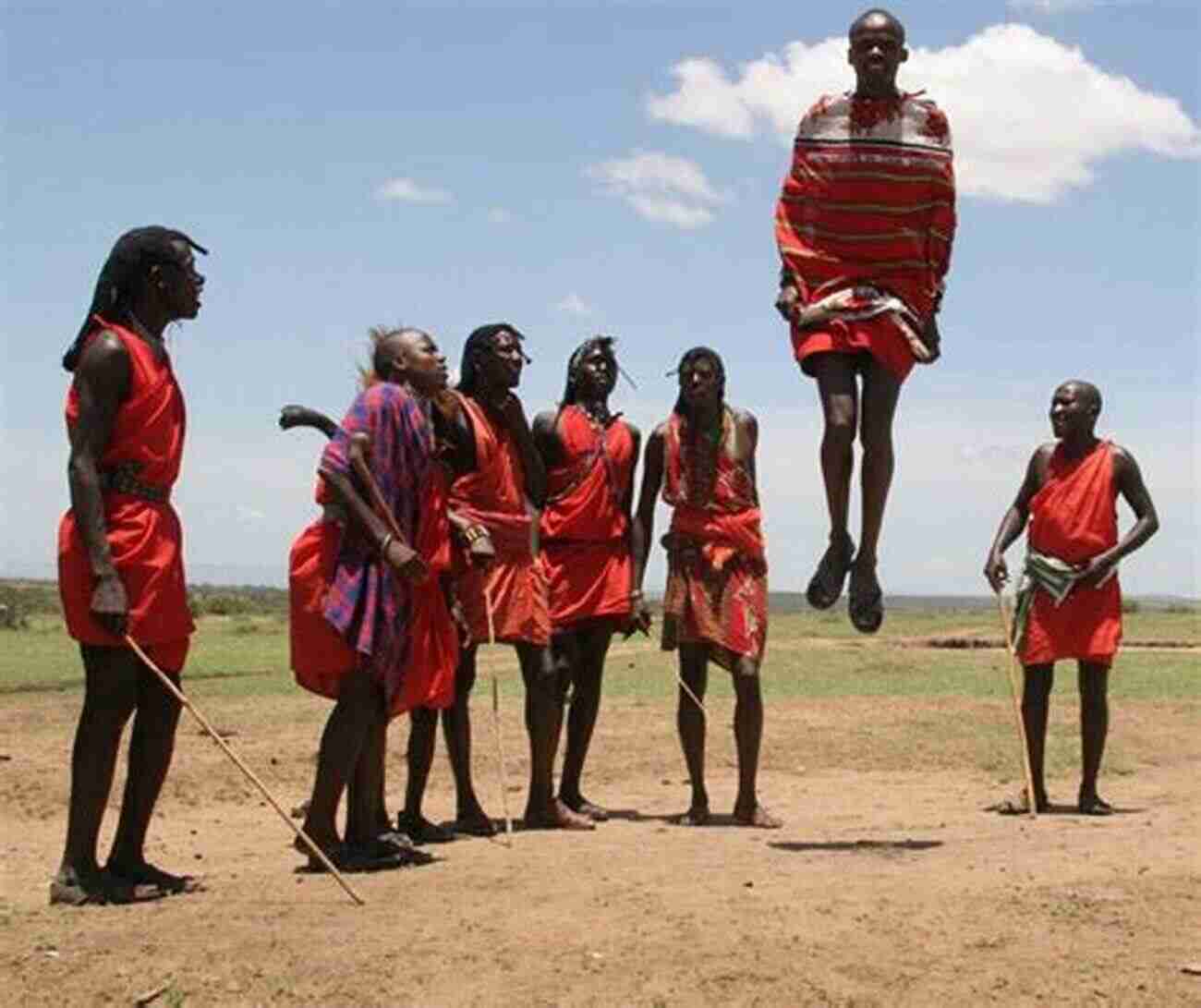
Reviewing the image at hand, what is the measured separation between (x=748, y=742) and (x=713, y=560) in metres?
0.95

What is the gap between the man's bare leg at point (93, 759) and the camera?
6586mm

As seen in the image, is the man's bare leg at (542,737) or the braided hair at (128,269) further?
the man's bare leg at (542,737)

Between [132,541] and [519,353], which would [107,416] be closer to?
[132,541]

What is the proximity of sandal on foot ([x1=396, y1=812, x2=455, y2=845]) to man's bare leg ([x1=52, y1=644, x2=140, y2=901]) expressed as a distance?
2.08 meters

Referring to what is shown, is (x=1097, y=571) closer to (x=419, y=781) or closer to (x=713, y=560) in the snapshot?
(x=713, y=560)

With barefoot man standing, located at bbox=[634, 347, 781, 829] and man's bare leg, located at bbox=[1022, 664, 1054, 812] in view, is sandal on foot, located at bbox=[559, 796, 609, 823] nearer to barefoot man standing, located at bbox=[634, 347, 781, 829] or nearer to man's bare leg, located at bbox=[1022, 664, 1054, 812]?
barefoot man standing, located at bbox=[634, 347, 781, 829]

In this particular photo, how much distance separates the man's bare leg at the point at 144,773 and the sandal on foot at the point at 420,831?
1713mm

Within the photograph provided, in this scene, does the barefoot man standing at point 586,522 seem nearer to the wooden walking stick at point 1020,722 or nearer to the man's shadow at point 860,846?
the man's shadow at point 860,846

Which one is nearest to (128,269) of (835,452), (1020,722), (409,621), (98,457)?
(98,457)

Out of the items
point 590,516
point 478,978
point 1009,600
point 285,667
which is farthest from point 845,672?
point 478,978

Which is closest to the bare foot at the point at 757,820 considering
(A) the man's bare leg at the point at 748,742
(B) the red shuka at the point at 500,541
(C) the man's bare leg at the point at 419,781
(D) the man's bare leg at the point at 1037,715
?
(A) the man's bare leg at the point at 748,742

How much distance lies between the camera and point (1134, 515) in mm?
9891

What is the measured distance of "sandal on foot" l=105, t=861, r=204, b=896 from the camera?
22.2 feet

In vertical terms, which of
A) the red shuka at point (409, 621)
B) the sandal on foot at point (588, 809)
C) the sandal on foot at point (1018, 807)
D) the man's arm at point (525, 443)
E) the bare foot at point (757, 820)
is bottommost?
the sandal on foot at point (588, 809)
